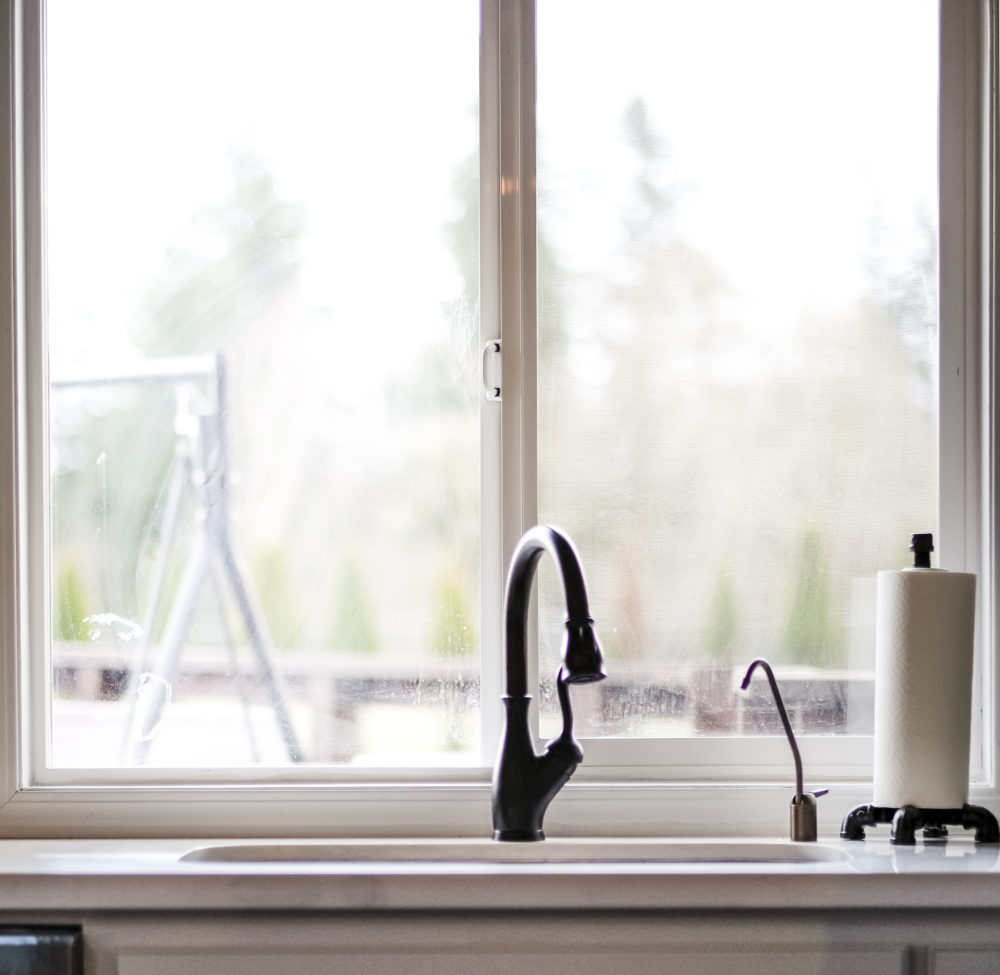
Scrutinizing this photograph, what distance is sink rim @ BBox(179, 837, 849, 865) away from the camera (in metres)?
1.39

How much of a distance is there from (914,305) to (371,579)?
84 cm

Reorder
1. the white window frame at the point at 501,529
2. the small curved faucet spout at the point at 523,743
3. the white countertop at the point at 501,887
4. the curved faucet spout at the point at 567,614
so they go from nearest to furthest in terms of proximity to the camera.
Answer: the white countertop at the point at 501,887, the curved faucet spout at the point at 567,614, the small curved faucet spout at the point at 523,743, the white window frame at the point at 501,529

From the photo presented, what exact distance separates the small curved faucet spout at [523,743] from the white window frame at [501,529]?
0.13 meters

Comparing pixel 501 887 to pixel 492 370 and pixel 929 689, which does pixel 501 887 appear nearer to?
pixel 929 689

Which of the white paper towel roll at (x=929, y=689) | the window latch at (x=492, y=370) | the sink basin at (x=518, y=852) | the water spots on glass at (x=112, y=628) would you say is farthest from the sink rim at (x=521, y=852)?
the window latch at (x=492, y=370)

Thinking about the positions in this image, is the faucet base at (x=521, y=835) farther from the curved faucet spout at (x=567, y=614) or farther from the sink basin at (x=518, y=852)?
the curved faucet spout at (x=567, y=614)

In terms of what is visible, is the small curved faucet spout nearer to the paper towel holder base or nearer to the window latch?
the window latch

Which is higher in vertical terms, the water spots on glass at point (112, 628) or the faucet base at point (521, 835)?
the water spots on glass at point (112, 628)

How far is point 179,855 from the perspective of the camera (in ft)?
4.42

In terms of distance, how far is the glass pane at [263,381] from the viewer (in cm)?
158

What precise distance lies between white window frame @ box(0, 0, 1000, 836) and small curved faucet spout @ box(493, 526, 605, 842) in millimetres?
131

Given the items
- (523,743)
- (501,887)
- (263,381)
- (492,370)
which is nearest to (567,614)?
(523,743)

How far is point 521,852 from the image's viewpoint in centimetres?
139

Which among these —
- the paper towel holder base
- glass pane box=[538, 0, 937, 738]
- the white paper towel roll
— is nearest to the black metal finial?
the white paper towel roll
